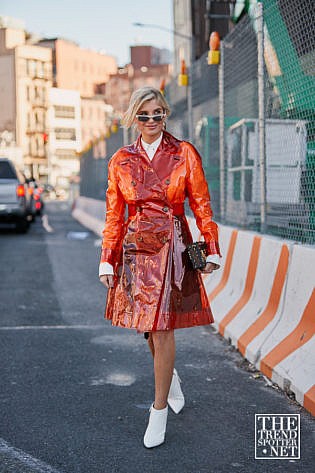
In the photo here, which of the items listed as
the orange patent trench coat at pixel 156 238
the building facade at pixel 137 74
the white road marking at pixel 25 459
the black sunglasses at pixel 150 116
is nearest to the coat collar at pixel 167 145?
the orange patent trench coat at pixel 156 238

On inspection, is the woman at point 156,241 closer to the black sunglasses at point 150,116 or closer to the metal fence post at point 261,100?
the black sunglasses at point 150,116

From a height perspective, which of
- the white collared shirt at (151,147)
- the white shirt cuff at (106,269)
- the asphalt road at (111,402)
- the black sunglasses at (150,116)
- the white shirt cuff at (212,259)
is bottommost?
the asphalt road at (111,402)

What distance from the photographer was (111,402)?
188 inches

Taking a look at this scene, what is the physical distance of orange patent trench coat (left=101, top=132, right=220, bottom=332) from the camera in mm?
3928

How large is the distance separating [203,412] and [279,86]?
125 inches

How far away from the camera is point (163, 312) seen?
12.8ft

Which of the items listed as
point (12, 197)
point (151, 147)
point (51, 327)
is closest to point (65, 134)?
point (12, 197)

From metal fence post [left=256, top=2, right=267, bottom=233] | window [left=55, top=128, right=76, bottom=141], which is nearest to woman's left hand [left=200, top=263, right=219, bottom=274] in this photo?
metal fence post [left=256, top=2, right=267, bottom=233]

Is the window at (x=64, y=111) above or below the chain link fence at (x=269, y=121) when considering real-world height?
above

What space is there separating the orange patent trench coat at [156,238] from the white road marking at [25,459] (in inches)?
31.0

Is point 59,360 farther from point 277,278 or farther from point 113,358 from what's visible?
point 277,278

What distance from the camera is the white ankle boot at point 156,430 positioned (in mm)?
3922

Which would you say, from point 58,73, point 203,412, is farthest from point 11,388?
point 58,73

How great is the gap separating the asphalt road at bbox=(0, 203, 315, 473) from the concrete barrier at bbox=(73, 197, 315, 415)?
0.14 metres
